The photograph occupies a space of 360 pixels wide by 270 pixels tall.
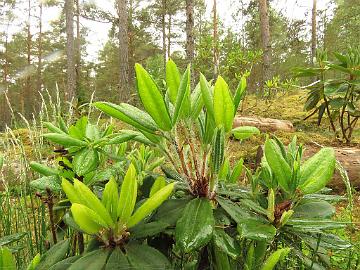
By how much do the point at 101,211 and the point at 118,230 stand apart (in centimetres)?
7

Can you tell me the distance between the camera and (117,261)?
69 cm

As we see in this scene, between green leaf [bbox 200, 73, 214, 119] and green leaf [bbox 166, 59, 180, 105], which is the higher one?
green leaf [bbox 166, 59, 180, 105]

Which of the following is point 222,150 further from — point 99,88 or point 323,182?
point 99,88

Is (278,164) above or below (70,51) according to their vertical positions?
below

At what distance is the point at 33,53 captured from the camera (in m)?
26.1

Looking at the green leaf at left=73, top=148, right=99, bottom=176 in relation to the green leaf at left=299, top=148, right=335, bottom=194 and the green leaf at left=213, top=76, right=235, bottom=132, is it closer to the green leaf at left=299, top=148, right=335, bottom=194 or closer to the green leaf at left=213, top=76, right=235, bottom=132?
the green leaf at left=213, top=76, right=235, bottom=132

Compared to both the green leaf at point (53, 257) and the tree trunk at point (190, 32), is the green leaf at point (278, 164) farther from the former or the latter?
the tree trunk at point (190, 32)

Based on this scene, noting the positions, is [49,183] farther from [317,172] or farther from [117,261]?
[317,172]

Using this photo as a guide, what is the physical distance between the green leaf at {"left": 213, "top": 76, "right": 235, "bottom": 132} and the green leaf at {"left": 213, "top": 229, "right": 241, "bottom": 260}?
250 mm

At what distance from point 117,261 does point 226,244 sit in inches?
9.3

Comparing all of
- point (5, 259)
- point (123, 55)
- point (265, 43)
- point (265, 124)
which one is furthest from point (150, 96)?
point (265, 43)

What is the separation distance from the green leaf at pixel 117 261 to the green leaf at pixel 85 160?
202 mm

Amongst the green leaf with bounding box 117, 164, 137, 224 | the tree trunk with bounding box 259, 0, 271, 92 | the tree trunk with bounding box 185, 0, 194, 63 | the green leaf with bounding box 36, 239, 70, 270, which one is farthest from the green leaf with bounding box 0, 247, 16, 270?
the tree trunk with bounding box 259, 0, 271, 92

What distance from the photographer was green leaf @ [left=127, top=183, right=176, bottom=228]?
2.25 feet
